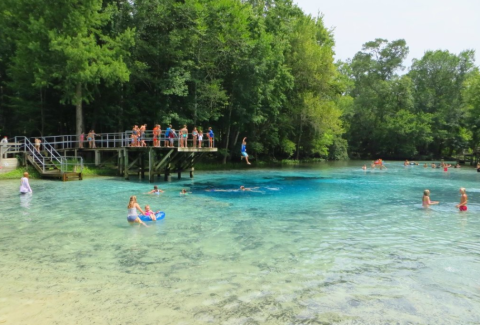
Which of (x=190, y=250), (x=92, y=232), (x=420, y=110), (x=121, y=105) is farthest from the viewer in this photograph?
(x=420, y=110)

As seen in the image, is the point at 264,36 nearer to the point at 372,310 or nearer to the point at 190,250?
the point at 190,250

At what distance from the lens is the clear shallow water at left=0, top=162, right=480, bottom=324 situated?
6.50m

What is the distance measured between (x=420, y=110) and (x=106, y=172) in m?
73.4

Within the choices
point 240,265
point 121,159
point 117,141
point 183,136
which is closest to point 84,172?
point 121,159

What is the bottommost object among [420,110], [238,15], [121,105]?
[121,105]

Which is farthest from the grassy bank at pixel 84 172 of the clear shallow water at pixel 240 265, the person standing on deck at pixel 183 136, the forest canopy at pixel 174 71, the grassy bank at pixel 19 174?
the clear shallow water at pixel 240 265

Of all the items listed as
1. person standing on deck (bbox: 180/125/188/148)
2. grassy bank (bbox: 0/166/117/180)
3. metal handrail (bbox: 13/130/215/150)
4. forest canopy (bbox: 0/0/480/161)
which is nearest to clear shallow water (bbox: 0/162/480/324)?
person standing on deck (bbox: 180/125/188/148)

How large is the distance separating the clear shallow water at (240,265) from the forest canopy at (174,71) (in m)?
18.2

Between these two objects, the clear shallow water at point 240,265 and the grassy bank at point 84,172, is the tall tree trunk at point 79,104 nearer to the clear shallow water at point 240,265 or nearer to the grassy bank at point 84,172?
the grassy bank at point 84,172

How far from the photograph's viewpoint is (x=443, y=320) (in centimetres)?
630

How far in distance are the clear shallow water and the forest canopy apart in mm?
18239

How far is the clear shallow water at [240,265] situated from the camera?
650cm

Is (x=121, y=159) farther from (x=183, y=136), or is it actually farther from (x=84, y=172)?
(x=183, y=136)

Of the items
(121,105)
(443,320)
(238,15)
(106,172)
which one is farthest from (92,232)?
(238,15)
